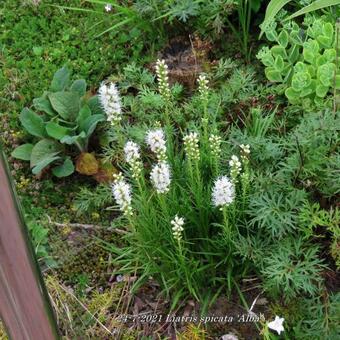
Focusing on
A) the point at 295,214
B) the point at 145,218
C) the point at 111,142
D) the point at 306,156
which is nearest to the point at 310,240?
the point at 295,214

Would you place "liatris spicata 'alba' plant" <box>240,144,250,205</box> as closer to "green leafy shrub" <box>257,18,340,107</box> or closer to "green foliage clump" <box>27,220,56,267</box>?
"green leafy shrub" <box>257,18,340,107</box>

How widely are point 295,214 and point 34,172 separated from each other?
1.23 metres

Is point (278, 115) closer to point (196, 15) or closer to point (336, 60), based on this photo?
point (336, 60)

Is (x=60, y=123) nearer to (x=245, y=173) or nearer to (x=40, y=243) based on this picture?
(x=40, y=243)

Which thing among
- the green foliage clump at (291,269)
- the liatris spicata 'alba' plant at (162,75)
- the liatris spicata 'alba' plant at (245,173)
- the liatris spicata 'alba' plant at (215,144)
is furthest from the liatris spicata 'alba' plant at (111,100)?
the green foliage clump at (291,269)

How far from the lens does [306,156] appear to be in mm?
2195

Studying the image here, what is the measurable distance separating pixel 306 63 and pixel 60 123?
4.11 ft

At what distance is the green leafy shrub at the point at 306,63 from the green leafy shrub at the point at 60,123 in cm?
87

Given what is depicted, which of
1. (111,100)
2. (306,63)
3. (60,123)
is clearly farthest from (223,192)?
(60,123)

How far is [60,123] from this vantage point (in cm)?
304

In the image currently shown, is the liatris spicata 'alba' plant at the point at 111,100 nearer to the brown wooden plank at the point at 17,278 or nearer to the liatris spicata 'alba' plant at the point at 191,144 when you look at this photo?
the liatris spicata 'alba' plant at the point at 191,144

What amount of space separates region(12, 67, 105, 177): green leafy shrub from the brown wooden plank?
6.61 ft

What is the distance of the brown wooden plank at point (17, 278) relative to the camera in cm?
75

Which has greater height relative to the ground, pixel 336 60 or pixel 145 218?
pixel 336 60
